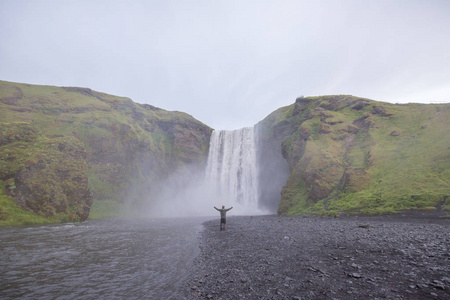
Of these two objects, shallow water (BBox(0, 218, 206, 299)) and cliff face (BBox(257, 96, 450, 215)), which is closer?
shallow water (BBox(0, 218, 206, 299))

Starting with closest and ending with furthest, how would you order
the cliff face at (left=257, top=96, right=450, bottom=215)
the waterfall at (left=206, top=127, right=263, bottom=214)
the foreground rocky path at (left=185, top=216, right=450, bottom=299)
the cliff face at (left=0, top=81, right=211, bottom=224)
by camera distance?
1. the foreground rocky path at (left=185, top=216, right=450, bottom=299)
2. the cliff face at (left=257, top=96, right=450, bottom=215)
3. the cliff face at (left=0, top=81, right=211, bottom=224)
4. the waterfall at (left=206, top=127, right=263, bottom=214)

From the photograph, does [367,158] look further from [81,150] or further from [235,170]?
[81,150]

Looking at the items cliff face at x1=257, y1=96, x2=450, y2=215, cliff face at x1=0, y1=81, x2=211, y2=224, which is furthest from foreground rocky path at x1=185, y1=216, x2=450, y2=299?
cliff face at x1=0, y1=81, x2=211, y2=224

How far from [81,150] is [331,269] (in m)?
46.2

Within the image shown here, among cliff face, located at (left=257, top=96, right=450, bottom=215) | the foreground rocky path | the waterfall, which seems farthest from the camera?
the waterfall

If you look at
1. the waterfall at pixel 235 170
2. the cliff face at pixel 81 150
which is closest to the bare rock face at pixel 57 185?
the cliff face at pixel 81 150

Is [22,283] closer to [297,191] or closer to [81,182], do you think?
[81,182]

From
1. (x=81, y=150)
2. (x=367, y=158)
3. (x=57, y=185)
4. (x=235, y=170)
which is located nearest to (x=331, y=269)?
(x=367, y=158)

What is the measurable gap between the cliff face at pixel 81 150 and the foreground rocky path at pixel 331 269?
92.5 ft

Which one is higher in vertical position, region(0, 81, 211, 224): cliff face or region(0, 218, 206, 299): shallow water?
region(0, 81, 211, 224): cliff face

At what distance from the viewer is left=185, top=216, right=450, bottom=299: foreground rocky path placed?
21.0ft

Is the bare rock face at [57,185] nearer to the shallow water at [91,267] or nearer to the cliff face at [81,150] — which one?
the cliff face at [81,150]

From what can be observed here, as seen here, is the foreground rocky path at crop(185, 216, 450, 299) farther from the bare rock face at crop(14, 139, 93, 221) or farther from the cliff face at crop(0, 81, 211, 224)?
the cliff face at crop(0, 81, 211, 224)

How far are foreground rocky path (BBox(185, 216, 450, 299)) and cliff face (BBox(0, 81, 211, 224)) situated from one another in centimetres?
2819
